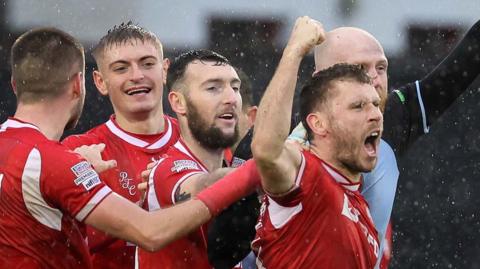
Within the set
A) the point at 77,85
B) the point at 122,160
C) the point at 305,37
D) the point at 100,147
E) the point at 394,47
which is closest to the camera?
the point at 305,37

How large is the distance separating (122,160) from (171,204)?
2.93 feet

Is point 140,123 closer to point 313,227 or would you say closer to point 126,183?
point 126,183

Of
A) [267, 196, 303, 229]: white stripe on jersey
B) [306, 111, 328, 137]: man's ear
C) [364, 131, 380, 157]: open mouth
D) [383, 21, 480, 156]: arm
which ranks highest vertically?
[306, 111, 328, 137]: man's ear

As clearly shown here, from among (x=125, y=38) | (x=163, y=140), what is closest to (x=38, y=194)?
(x=163, y=140)

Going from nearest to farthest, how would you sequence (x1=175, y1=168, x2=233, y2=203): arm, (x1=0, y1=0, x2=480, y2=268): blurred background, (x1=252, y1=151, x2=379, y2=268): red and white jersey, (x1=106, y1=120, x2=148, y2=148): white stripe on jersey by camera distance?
(x1=252, y1=151, x2=379, y2=268): red and white jersey
(x1=175, y1=168, x2=233, y2=203): arm
(x1=106, y1=120, x2=148, y2=148): white stripe on jersey
(x1=0, y1=0, x2=480, y2=268): blurred background

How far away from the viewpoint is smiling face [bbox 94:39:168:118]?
19.3 ft

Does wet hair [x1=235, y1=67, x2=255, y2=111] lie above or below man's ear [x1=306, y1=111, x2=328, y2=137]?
below

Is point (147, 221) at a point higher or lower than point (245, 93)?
higher

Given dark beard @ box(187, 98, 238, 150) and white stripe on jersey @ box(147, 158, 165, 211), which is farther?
dark beard @ box(187, 98, 238, 150)

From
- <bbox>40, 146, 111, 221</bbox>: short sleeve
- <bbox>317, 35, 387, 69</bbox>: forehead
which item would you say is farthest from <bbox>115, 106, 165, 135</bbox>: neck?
<bbox>40, 146, 111, 221</bbox>: short sleeve

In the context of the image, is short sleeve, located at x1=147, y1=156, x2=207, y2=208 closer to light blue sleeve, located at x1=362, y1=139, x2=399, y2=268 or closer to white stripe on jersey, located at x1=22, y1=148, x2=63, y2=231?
white stripe on jersey, located at x1=22, y1=148, x2=63, y2=231

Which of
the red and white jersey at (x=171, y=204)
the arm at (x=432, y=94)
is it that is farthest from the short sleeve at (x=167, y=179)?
the arm at (x=432, y=94)

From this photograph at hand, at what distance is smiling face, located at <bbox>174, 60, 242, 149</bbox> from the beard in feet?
2.84

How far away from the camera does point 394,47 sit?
9039mm
